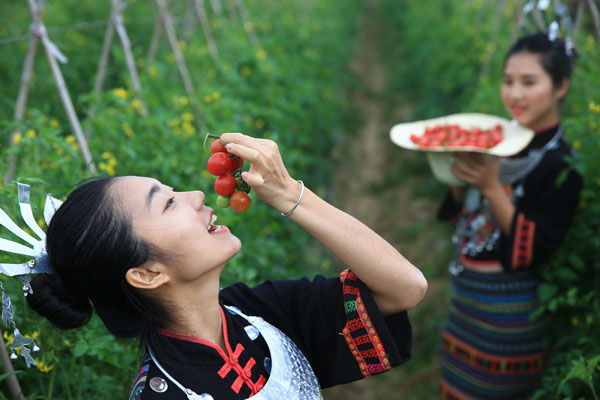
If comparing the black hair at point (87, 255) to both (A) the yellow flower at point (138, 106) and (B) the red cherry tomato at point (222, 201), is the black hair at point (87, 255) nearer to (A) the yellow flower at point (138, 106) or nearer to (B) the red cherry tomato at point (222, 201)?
(B) the red cherry tomato at point (222, 201)

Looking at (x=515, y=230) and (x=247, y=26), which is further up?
(x=247, y=26)

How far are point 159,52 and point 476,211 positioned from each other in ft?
11.6

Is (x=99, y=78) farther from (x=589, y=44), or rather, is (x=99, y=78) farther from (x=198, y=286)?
(x=589, y=44)

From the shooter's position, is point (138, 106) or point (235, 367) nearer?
point (235, 367)

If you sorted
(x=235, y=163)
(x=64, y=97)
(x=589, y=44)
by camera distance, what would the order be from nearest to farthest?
1. (x=235, y=163)
2. (x=64, y=97)
3. (x=589, y=44)

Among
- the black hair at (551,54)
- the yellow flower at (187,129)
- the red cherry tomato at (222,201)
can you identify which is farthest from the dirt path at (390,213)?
the red cherry tomato at (222,201)

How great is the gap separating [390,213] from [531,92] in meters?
2.77

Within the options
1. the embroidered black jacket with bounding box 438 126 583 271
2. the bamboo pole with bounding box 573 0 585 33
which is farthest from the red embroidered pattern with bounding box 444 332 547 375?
the bamboo pole with bounding box 573 0 585 33

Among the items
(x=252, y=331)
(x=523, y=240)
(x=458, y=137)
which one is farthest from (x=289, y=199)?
(x=523, y=240)

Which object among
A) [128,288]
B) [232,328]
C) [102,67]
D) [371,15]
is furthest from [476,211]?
[371,15]

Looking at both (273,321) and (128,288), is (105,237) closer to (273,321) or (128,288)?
(128,288)

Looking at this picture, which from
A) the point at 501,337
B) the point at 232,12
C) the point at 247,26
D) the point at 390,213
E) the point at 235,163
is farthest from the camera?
the point at 232,12

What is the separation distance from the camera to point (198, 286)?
4.07 ft

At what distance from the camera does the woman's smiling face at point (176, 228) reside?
118 centimetres
